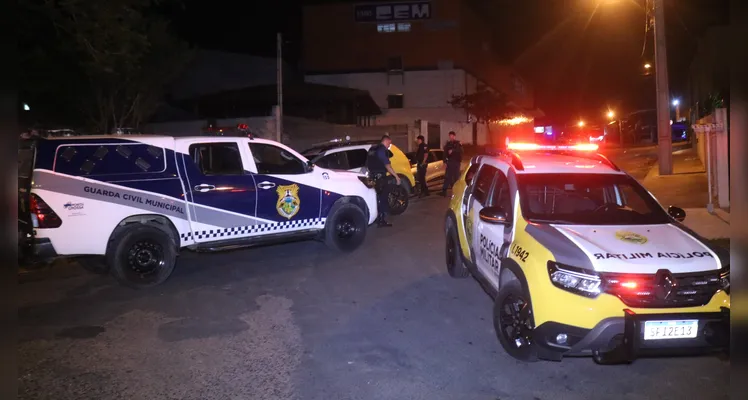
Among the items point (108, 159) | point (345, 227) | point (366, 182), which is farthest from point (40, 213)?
point (366, 182)

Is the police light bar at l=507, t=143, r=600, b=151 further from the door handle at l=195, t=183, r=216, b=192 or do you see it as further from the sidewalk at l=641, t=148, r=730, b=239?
the door handle at l=195, t=183, r=216, b=192

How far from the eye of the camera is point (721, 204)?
41.6 feet

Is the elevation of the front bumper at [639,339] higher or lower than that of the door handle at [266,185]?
lower

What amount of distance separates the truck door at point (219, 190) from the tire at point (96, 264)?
1.20 meters

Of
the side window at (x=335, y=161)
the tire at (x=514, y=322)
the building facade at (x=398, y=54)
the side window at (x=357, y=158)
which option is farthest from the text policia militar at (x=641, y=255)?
the building facade at (x=398, y=54)

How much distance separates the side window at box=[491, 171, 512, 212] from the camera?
6475 mm

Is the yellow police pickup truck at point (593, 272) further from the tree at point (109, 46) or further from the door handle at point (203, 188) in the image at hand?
the tree at point (109, 46)

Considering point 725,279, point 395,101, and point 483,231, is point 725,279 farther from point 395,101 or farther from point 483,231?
point 395,101

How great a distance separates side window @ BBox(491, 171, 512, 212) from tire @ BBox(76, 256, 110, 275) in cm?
493

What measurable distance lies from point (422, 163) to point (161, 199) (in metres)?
9.57

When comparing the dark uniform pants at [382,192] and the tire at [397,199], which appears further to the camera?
the tire at [397,199]

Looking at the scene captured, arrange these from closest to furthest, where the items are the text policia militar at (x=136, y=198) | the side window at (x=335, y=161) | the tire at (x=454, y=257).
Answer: the text policia militar at (x=136, y=198) → the tire at (x=454, y=257) → the side window at (x=335, y=161)

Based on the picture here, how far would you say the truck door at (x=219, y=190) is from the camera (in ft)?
28.3

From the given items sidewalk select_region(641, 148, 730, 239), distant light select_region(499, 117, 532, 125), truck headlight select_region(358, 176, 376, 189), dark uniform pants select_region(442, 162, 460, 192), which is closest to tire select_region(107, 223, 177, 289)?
truck headlight select_region(358, 176, 376, 189)
